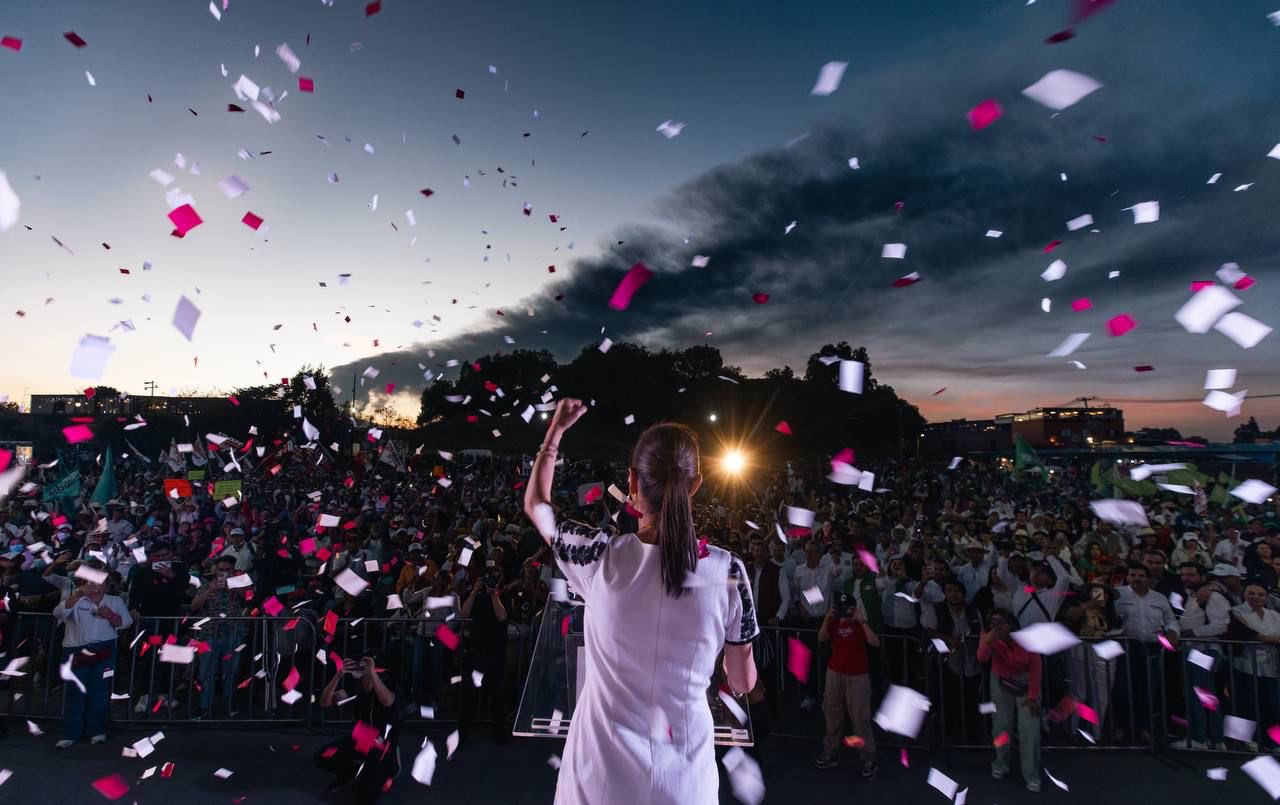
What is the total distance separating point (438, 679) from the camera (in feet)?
23.8

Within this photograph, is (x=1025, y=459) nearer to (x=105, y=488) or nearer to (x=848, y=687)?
(x=848, y=687)

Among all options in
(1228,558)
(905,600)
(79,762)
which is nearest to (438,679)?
(79,762)

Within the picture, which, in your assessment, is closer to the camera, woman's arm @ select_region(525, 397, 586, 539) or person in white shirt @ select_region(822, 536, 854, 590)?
woman's arm @ select_region(525, 397, 586, 539)

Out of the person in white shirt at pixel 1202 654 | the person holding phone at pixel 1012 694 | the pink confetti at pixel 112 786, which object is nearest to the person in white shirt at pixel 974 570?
the person in white shirt at pixel 1202 654

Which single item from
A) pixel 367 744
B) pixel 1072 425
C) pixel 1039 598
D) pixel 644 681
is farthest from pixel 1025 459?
pixel 1072 425

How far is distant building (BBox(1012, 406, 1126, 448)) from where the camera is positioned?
223ft

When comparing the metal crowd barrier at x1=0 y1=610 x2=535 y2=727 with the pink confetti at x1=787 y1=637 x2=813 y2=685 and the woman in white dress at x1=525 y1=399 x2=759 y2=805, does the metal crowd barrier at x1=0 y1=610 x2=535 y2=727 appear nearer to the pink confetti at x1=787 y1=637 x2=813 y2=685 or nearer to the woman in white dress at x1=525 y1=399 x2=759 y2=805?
the pink confetti at x1=787 y1=637 x2=813 y2=685

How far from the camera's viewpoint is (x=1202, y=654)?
6.41 metres

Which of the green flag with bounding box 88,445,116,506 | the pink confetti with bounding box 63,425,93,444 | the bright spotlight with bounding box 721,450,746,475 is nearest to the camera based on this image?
the green flag with bounding box 88,445,116,506

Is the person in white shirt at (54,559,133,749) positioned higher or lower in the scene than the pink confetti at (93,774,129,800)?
higher

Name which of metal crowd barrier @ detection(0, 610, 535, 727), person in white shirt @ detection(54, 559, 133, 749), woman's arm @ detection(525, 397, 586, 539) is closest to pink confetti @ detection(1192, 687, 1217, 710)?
metal crowd barrier @ detection(0, 610, 535, 727)

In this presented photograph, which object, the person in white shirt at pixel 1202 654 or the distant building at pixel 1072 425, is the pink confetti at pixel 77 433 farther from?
the distant building at pixel 1072 425

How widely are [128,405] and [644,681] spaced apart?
61.2m

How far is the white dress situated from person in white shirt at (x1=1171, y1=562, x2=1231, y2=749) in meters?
6.99
